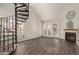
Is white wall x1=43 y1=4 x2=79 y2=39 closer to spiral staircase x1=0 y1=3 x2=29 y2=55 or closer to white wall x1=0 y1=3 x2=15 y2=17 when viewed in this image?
spiral staircase x1=0 y1=3 x2=29 y2=55

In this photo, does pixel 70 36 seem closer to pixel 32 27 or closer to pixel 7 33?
pixel 32 27

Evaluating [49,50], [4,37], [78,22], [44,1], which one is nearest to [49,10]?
[44,1]

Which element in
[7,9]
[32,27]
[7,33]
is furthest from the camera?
[32,27]

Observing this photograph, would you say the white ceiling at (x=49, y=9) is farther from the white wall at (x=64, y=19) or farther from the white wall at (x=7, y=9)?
the white wall at (x=7, y=9)

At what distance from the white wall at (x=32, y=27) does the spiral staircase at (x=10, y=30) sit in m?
0.14

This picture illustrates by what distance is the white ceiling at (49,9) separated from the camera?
2305 millimetres

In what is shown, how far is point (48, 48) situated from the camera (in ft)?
7.51

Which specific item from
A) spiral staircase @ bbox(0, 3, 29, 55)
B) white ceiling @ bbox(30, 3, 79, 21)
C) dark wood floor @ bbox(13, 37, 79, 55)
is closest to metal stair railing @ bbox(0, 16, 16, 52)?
spiral staircase @ bbox(0, 3, 29, 55)

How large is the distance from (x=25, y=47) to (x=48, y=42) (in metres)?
0.53

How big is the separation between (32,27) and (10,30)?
510 mm

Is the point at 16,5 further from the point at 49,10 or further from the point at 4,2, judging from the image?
the point at 49,10

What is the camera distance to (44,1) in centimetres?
231

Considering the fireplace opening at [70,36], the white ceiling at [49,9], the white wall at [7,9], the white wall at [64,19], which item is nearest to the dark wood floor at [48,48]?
the fireplace opening at [70,36]

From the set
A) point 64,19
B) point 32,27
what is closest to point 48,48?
point 32,27
